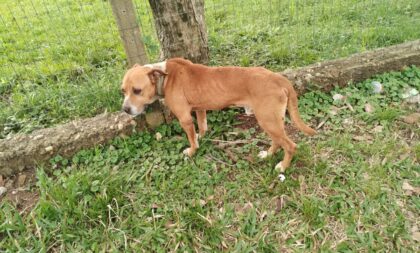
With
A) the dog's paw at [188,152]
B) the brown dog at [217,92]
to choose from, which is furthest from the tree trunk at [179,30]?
the dog's paw at [188,152]

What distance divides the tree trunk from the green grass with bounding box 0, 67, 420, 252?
90 cm

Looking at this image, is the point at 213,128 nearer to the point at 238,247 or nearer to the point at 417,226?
the point at 238,247

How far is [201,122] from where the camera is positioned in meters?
3.79

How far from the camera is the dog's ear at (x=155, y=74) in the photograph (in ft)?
10.2

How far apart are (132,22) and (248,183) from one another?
1929 millimetres

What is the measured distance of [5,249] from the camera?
274cm

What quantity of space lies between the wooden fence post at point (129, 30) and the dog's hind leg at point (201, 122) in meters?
0.82

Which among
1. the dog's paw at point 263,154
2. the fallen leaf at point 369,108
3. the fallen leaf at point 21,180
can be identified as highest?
the fallen leaf at point 21,180

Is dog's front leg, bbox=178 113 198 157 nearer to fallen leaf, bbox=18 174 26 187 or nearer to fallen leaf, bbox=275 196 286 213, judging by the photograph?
fallen leaf, bbox=275 196 286 213

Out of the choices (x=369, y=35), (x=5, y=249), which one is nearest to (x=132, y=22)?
(x=5, y=249)

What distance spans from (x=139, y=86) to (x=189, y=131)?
71 cm

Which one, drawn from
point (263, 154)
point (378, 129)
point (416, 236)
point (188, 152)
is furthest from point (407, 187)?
point (188, 152)

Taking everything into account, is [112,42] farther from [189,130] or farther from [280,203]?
[280,203]

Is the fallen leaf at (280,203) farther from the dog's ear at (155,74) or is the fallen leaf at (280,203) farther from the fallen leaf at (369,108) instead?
the fallen leaf at (369,108)
